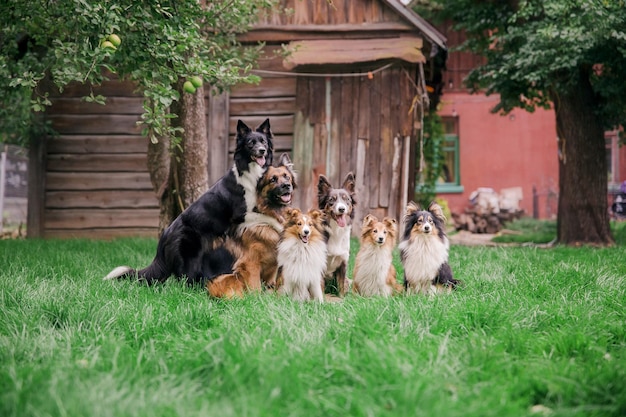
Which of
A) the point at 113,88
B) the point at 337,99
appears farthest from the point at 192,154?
the point at 113,88

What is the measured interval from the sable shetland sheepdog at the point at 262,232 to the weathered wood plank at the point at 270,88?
5.91 metres

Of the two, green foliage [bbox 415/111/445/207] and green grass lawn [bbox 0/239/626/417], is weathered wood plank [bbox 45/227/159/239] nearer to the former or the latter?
green grass lawn [bbox 0/239/626/417]

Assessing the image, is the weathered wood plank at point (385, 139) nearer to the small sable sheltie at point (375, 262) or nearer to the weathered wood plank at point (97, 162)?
the weathered wood plank at point (97, 162)

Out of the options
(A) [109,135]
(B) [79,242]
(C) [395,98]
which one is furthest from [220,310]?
(A) [109,135]

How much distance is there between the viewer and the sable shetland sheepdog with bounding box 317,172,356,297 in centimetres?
505

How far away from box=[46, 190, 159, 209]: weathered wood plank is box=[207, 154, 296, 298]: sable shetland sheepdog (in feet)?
22.7

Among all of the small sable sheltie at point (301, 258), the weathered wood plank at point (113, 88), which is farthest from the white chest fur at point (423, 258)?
the weathered wood plank at point (113, 88)

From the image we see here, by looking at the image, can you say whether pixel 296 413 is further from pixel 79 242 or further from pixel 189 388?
pixel 79 242

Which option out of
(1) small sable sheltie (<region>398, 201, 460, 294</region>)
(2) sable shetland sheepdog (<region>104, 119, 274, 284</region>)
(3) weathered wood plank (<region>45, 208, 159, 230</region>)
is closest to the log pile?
(3) weathered wood plank (<region>45, 208, 159, 230</region>)

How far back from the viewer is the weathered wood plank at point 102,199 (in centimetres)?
1144

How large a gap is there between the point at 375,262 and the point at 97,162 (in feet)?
26.9

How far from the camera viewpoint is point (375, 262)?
5.07m

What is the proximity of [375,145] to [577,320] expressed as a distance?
6750mm

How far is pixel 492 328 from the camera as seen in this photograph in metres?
3.67
